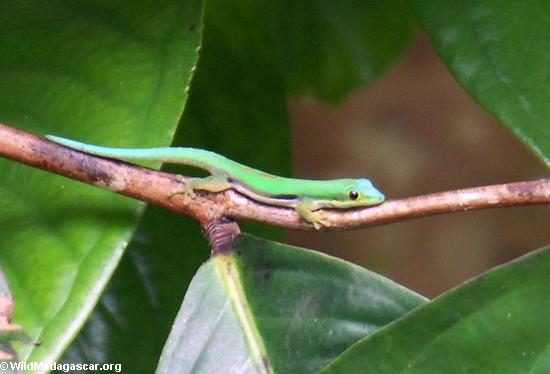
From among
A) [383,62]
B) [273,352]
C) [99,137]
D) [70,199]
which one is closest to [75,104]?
[99,137]

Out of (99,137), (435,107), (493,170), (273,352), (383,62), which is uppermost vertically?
(435,107)

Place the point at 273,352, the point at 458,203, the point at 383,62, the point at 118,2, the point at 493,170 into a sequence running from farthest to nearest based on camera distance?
the point at 493,170
the point at 383,62
the point at 118,2
the point at 273,352
the point at 458,203

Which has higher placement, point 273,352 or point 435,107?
point 435,107

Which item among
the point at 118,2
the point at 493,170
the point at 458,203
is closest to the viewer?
the point at 458,203

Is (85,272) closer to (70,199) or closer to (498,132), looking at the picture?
(70,199)

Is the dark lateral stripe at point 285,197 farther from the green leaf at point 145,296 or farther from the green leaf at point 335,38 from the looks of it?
the green leaf at point 335,38

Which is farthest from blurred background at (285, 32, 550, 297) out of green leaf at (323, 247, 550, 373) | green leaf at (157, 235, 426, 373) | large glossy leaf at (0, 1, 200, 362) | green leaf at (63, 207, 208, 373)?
green leaf at (323, 247, 550, 373)

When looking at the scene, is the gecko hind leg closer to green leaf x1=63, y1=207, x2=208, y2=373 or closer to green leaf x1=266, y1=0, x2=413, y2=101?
green leaf x1=63, y1=207, x2=208, y2=373

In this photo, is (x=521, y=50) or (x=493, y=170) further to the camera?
(x=493, y=170)
